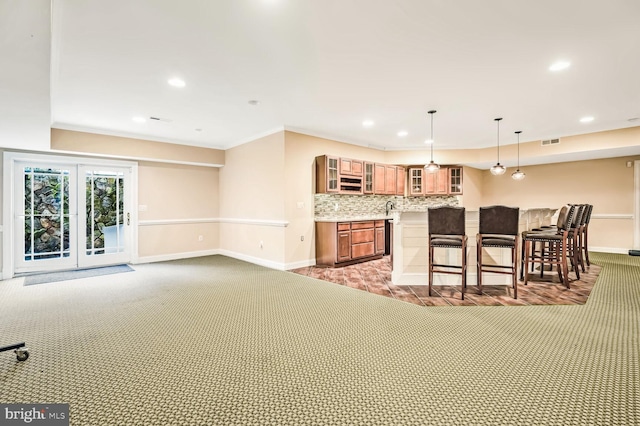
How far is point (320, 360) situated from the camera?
230 centimetres

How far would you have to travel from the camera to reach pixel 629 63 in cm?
333

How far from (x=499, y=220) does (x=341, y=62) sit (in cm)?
273

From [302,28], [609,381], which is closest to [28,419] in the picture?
[302,28]

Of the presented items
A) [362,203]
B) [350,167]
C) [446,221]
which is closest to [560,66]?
[446,221]

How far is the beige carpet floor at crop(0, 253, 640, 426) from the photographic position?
1.72 metres

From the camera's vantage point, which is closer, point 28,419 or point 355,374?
point 28,419

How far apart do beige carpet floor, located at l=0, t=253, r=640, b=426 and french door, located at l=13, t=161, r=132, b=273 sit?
1.92 meters

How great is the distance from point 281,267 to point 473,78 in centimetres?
417

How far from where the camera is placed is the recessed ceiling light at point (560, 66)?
3.33 meters

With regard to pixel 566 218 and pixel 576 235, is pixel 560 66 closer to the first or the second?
pixel 566 218

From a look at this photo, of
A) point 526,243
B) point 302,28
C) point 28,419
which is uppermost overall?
point 302,28

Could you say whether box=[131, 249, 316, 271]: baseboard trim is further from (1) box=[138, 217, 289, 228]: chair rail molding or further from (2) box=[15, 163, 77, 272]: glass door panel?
(2) box=[15, 163, 77, 272]: glass door panel

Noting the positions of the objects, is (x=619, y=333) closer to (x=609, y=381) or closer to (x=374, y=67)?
(x=609, y=381)

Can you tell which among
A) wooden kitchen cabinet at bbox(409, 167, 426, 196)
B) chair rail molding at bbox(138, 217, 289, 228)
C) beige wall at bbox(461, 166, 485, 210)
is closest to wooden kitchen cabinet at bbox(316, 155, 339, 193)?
chair rail molding at bbox(138, 217, 289, 228)
